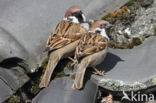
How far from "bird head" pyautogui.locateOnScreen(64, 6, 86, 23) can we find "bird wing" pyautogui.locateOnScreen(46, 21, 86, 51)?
67 millimetres

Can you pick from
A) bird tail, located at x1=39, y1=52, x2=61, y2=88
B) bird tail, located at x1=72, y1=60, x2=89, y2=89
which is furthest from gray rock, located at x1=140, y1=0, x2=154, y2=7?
bird tail, located at x1=39, y1=52, x2=61, y2=88

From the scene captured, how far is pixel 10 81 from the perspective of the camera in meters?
2.79

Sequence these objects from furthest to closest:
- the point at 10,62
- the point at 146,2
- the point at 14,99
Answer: the point at 146,2, the point at 10,62, the point at 14,99

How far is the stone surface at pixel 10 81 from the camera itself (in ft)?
8.93

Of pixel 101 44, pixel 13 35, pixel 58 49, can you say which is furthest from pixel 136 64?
pixel 13 35

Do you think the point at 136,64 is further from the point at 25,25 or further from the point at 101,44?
the point at 25,25

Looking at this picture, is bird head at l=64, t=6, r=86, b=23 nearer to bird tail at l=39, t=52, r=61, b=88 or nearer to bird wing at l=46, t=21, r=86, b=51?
bird wing at l=46, t=21, r=86, b=51

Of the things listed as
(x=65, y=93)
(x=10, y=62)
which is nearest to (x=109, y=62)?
(x=65, y=93)

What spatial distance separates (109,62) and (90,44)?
1.18 feet

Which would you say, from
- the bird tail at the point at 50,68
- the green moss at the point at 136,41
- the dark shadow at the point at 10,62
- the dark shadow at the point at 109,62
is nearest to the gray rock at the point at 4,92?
the dark shadow at the point at 10,62

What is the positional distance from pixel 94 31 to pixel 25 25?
80 cm

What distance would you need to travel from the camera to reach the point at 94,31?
3311mm

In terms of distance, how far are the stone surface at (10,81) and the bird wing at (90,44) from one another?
0.62 m

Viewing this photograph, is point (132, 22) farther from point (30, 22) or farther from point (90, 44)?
point (30, 22)
